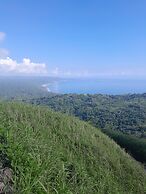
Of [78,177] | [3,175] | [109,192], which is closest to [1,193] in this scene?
[3,175]

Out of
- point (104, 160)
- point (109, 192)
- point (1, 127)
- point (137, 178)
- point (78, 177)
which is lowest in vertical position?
point (137, 178)

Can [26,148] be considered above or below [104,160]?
above

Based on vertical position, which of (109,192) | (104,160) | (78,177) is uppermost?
(78,177)

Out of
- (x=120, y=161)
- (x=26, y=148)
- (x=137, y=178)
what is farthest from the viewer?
(x=120, y=161)

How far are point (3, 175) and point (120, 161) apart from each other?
15.8m

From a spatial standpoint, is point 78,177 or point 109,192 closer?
point 78,177

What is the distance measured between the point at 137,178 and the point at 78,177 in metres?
11.9

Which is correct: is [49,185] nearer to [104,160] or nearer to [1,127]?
[1,127]

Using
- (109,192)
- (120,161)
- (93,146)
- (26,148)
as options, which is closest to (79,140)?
(93,146)

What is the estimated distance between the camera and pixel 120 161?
20594 millimetres

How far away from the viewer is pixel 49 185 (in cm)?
525

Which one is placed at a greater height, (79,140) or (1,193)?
(1,193)

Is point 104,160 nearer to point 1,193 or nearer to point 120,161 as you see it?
point 120,161

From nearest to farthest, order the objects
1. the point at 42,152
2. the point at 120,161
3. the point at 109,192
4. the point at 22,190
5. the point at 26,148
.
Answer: the point at 22,190 < the point at 26,148 < the point at 42,152 < the point at 109,192 < the point at 120,161
